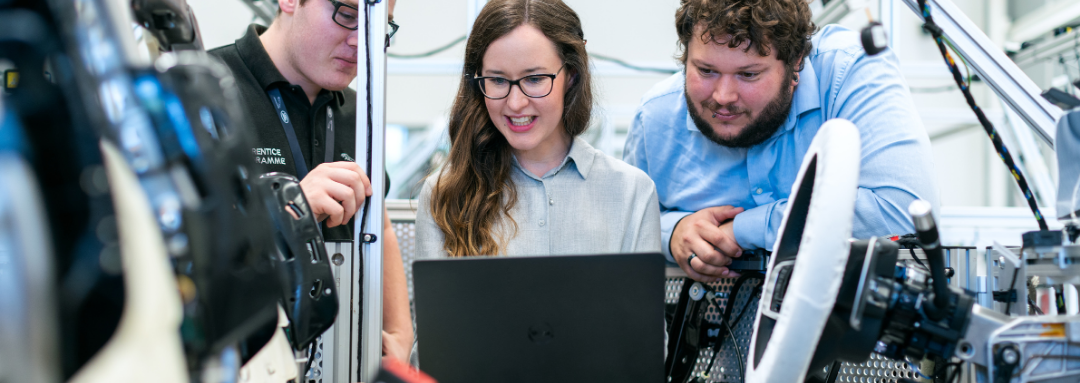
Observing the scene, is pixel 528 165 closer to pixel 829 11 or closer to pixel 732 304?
pixel 732 304

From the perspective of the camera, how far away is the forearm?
1269mm

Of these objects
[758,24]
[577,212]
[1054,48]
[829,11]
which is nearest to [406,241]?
[577,212]

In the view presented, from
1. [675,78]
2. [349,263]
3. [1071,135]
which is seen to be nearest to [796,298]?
[1071,135]

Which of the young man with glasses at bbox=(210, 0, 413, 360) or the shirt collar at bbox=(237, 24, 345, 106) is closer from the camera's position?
the young man with glasses at bbox=(210, 0, 413, 360)

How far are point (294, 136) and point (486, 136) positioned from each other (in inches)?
17.3

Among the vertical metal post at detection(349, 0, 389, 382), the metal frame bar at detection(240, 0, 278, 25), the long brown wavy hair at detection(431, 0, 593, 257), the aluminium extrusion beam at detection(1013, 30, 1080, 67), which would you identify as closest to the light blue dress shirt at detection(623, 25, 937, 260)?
the long brown wavy hair at detection(431, 0, 593, 257)

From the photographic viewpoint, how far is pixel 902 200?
4.42 feet

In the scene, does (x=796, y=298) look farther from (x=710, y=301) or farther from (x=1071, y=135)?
(x=710, y=301)

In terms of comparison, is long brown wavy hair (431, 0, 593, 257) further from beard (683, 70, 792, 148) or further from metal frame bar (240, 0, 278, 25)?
metal frame bar (240, 0, 278, 25)

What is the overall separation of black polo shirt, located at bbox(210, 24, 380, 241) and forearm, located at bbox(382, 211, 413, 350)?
139 millimetres

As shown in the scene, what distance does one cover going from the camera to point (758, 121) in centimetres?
144

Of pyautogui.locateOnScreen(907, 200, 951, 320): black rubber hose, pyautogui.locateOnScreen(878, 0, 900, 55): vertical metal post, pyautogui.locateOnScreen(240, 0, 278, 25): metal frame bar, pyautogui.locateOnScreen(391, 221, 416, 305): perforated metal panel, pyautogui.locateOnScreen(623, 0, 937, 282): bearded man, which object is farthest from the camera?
pyautogui.locateOnScreen(240, 0, 278, 25): metal frame bar

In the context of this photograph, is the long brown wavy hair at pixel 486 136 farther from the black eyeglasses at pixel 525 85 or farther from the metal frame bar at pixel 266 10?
the metal frame bar at pixel 266 10

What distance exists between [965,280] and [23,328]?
1116 mm
